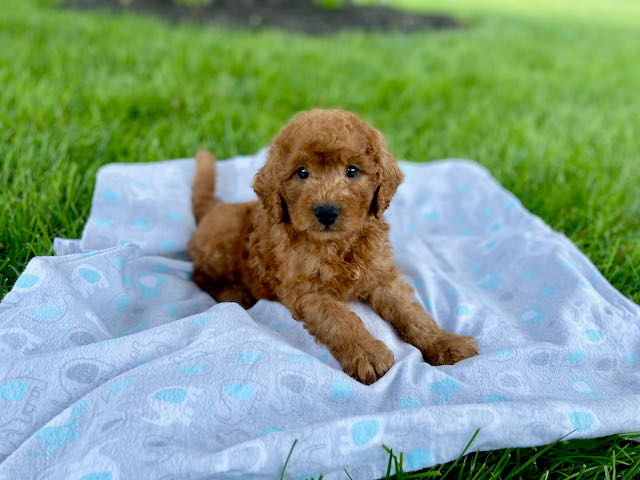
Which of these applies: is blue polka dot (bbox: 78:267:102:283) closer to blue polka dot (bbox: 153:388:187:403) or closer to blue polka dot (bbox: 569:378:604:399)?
blue polka dot (bbox: 153:388:187:403)

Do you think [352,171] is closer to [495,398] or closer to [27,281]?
[495,398]

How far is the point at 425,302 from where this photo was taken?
316cm

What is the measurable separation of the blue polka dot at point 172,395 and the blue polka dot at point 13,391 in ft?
1.73

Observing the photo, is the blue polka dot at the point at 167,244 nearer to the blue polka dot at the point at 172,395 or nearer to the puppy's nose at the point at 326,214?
the puppy's nose at the point at 326,214

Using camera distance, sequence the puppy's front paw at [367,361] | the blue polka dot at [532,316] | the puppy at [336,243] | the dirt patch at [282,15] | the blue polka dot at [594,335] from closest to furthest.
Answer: the puppy's front paw at [367,361]
the puppy at [336,243]
the blue polka dot at [594,335]
the blue polka dot at [532,316]
the dirt patch at [282,15]

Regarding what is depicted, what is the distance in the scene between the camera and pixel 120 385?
2.09m

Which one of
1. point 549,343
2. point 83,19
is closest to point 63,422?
point 549,343

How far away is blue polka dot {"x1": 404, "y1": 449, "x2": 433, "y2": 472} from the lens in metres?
1.96

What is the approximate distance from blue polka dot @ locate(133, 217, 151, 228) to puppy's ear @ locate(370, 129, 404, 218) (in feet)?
5.21

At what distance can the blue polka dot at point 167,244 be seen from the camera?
3435 mm

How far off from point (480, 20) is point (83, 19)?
9.32 m

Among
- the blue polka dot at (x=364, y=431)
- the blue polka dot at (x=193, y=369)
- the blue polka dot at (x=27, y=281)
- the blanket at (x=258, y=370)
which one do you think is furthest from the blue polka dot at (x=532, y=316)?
the blue polka dot at (x=27, y=281)

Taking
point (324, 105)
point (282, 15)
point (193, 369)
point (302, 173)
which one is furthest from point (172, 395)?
point (282, 15)

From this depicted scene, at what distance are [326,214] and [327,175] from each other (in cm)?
22
